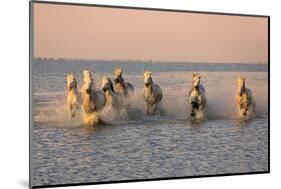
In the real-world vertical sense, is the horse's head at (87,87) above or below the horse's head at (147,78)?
below

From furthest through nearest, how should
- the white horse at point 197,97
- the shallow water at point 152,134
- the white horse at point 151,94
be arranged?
the white horse at point 197,97 → the white horse at point 151,94 → the shallow water at point 152,134

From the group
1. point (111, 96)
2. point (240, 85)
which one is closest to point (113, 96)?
point (111, 96)

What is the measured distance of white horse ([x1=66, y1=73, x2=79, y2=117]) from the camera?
554 cm

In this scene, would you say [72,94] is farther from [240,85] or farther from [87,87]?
[240,85]

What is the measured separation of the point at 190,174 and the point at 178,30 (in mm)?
1392

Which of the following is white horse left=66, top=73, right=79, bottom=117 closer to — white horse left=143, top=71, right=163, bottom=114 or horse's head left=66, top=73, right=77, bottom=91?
horse's head left=66, top=73, right=77, bottom=91

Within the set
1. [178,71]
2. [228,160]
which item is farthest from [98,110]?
[228,160]

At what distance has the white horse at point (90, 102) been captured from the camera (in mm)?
5590

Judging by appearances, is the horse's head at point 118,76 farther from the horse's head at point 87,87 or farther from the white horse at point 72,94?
the white horse at point 72,94

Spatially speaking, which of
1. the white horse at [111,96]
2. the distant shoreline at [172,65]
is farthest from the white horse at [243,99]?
the white horse at [111,96]

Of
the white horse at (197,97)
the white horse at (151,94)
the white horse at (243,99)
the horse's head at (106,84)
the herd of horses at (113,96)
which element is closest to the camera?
the herd of horses at (113,96)

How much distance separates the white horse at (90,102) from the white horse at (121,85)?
0.18 meters

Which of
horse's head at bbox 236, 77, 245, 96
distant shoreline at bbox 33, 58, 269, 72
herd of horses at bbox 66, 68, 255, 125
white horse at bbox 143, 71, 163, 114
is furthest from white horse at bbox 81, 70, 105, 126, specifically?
horse's head at bbox 236, 77, 245, 96

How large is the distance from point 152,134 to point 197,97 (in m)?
0.61
